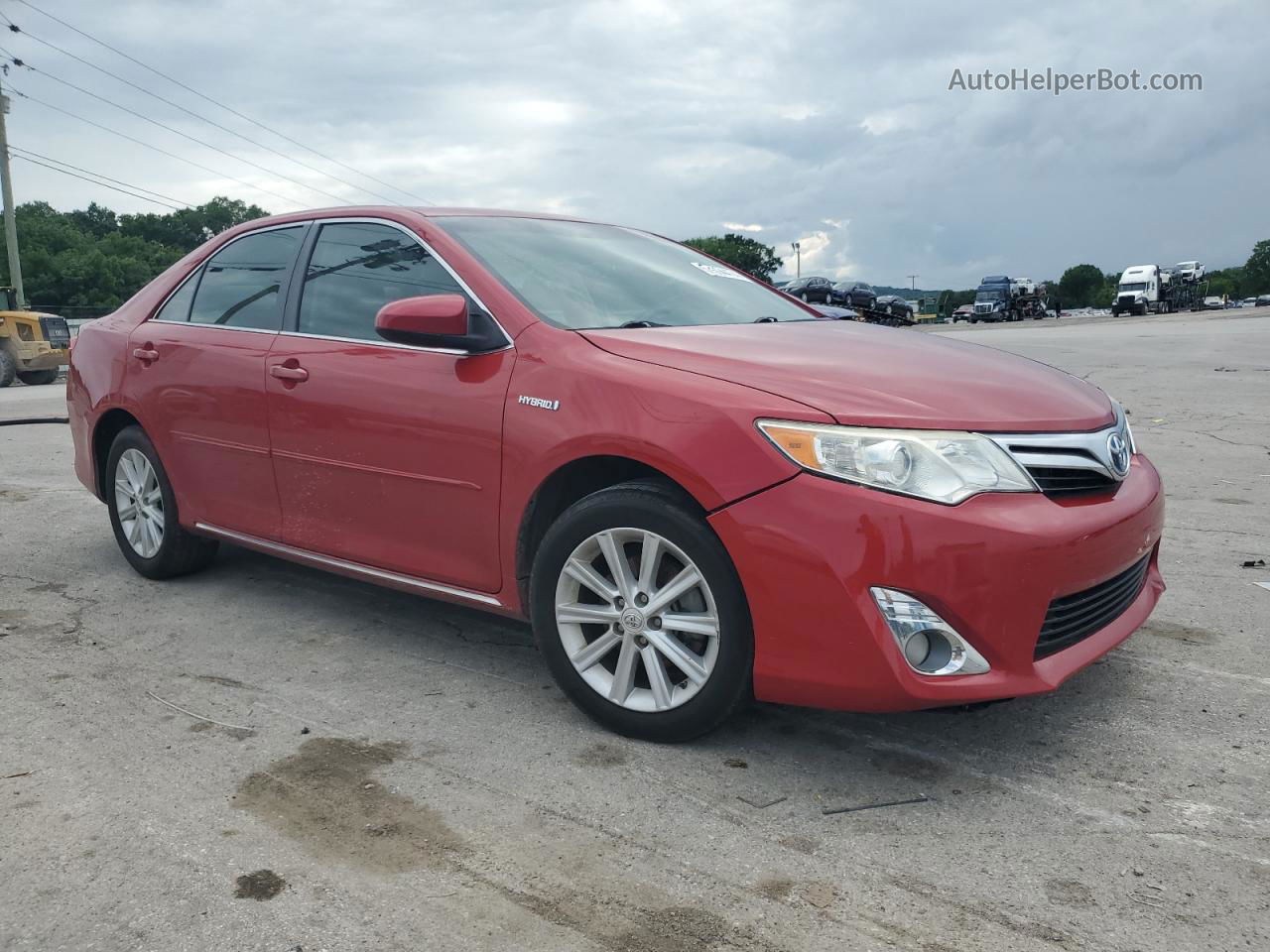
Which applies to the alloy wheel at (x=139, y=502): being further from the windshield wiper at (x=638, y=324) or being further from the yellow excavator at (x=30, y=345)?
the yellow excavator at (x=30, y=345)

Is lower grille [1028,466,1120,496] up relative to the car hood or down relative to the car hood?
down

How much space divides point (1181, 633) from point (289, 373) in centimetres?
342

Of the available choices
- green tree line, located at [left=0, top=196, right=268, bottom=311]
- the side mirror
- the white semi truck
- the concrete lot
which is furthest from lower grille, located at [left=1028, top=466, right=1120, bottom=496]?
the white semi truck

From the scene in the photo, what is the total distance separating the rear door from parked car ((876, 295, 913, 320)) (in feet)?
143

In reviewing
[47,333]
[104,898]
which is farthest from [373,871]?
[47,333]

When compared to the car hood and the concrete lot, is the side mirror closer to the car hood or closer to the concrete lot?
the car hood

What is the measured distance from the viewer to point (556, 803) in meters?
2.78

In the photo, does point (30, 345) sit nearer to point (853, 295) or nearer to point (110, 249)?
point (853, 295)

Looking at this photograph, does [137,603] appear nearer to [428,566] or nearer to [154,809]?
[428,566]

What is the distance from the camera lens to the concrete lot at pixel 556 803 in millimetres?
2254

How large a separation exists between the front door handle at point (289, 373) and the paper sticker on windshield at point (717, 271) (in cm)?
160

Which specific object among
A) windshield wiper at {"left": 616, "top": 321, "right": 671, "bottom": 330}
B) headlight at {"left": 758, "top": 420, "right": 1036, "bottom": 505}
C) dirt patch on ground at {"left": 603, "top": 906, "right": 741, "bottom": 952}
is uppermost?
windshield wiper at {"left": 616, "top": 321, "right": 671, "bottom": 330}

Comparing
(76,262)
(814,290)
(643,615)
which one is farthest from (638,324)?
(76,262)

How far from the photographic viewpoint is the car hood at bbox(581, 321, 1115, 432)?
9.20ft
